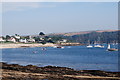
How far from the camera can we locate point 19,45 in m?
171

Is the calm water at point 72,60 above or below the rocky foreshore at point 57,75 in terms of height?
below

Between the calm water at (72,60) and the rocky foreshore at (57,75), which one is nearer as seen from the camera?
the rocky foreshore at (57,75)

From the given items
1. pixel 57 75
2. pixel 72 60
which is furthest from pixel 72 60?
pixel 57 75

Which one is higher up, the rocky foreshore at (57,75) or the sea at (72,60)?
the rocky foreshore at (57,75)

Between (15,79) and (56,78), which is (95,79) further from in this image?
(15,79)

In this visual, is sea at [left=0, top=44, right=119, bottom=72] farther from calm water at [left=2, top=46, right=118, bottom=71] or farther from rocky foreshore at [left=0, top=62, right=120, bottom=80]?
rocky foreshore at [left=0, top=62, right=120, bottom=80]

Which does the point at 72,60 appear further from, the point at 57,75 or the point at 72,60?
the point at 57,75

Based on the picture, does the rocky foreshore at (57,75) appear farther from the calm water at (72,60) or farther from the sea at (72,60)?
the calm water at (72,60)

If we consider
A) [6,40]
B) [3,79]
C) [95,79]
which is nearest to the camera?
[3,79]

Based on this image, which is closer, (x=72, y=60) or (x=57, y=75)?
(x=57, y=75)

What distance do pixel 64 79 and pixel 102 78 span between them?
3206 mm

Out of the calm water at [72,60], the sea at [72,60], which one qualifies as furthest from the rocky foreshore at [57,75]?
the calm water at [72,60]

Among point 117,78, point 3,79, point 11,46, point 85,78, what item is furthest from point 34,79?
point 11,46

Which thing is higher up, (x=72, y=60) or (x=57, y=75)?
(x=57, y=75)
